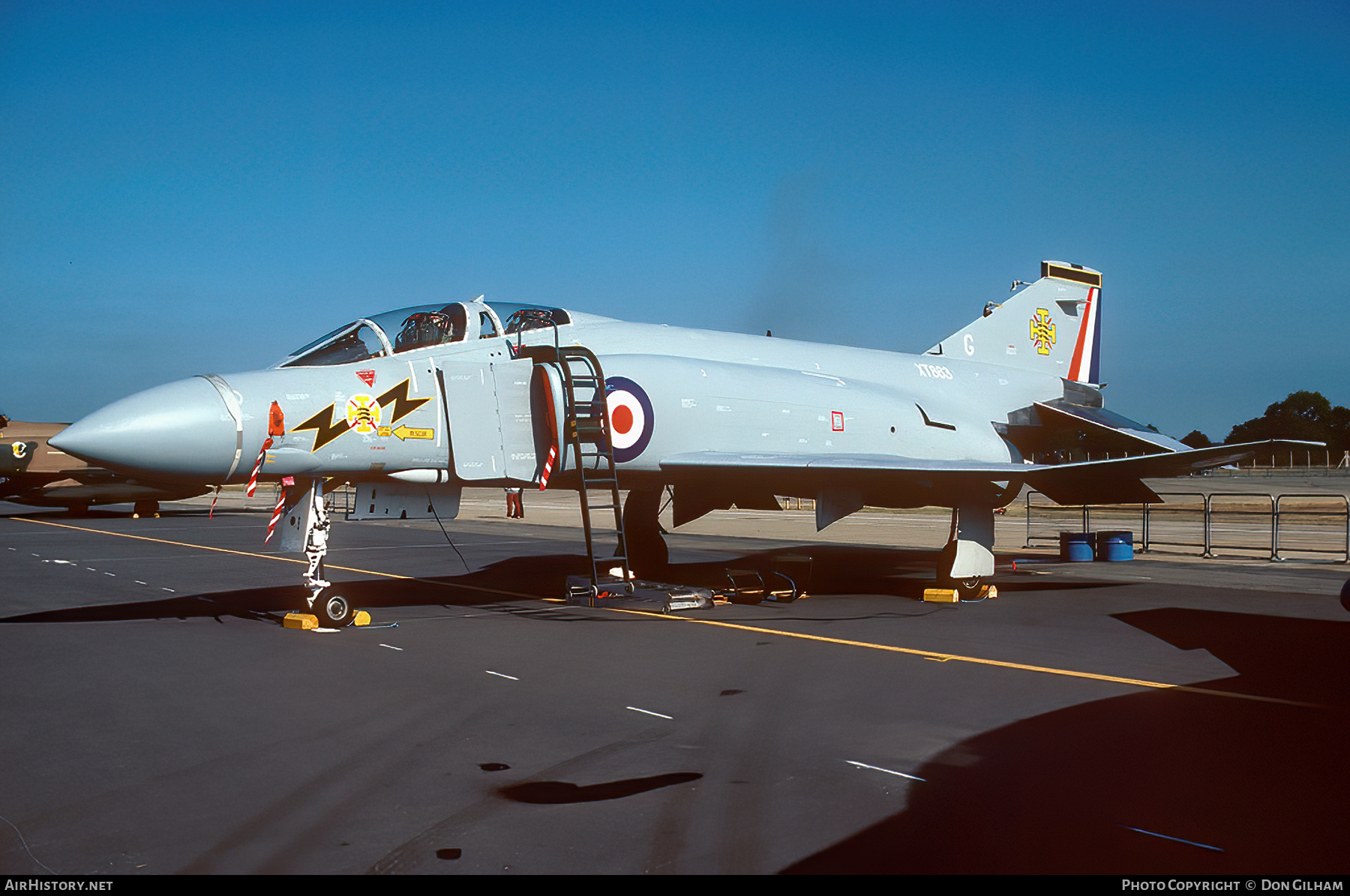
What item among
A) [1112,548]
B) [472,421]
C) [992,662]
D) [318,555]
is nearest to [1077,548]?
[1112,548]

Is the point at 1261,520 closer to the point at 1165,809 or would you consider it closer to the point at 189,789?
the point at 1165,809

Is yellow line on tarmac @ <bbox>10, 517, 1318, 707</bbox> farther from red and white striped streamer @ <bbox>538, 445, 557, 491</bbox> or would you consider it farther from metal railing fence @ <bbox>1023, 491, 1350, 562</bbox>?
metal railing fence @ <bbox>1023, 491, 1350, 562</bbox>

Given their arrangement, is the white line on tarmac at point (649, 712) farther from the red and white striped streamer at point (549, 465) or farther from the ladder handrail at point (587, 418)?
the red and white striped streamer at point (549, 465)

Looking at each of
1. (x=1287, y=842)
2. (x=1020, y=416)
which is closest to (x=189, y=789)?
(x=1287, y=842)

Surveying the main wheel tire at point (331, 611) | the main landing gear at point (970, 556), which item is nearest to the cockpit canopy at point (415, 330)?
the main wheel tire at point (331, 611)

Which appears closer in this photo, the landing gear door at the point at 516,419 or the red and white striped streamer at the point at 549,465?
the landing gear door at the point at 516,419

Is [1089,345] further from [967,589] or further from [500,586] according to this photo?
[500,586]

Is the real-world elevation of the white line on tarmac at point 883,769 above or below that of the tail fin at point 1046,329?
below

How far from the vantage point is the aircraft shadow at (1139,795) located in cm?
354

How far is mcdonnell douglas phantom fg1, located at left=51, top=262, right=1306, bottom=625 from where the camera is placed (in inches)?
331

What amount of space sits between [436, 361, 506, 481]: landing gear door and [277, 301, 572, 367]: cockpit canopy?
1.31ft

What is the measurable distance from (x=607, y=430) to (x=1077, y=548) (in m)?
10.8

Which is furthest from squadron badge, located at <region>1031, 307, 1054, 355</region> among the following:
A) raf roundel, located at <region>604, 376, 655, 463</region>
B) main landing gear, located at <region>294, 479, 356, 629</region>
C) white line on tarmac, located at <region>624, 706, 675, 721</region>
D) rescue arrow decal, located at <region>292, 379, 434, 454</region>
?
white line on tarmac, located at <region>624, 706, 675, 721</region>

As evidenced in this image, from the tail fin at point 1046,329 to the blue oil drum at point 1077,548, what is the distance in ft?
9.36
